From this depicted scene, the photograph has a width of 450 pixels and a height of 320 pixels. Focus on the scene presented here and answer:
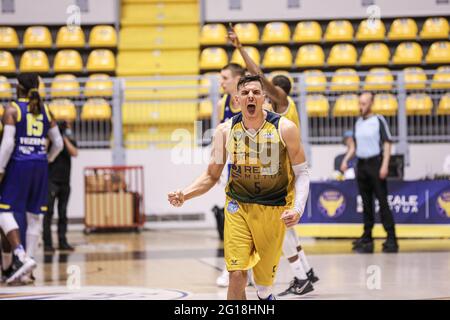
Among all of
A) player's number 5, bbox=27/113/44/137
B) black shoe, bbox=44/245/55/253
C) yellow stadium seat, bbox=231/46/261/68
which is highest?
yellow stadium seat, bbox=231/46/261/68

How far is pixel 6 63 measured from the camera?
1576cm

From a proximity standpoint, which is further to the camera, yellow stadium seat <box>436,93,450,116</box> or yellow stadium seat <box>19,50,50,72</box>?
yellow stadium seat <box>19,50,50,72</box>

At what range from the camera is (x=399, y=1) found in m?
13.8

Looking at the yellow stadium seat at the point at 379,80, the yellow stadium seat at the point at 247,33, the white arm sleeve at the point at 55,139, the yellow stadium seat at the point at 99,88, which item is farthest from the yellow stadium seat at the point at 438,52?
the white arm sleeve at the point at 55,139

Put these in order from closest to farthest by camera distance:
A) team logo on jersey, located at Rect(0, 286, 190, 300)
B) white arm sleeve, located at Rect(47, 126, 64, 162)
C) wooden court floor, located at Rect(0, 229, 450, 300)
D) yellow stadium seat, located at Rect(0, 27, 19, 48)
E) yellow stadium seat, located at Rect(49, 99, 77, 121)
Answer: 1. team logo on jersey, located at Rect(0, 286, 190, 300)
2. wooden court floor, located at Rect(0, 229, 450, 300)
3. white arm sleeve, located at Rect(47, 126, 64, 162)
4. yellow stadium seat, located at Rect(49, 99, 77, 121)
5. yellow stadium seat, located at Rect(0, 27, 19, 48)

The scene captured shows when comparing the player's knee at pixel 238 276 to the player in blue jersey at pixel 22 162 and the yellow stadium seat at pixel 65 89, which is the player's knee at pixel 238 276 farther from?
the yellow stadium seat at pixel 65 89

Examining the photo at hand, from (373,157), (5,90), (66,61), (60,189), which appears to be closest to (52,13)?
(66,61)

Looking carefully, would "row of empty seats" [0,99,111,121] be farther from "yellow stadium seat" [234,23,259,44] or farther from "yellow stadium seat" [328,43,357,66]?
"yellow stadium seat" [328,43,357,66]

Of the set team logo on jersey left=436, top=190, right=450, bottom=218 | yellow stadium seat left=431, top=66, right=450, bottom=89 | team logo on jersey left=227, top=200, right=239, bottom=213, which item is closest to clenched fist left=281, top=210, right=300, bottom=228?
team logo on jersey left=227, top=200, right=239, bottom=213

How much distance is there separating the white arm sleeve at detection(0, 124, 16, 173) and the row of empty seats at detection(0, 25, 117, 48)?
8480 millimetres

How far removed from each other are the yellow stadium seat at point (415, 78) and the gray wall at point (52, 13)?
600 cm

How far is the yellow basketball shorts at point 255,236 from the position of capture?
212 inches

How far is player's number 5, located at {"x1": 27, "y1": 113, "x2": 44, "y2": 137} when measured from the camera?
8.31m
